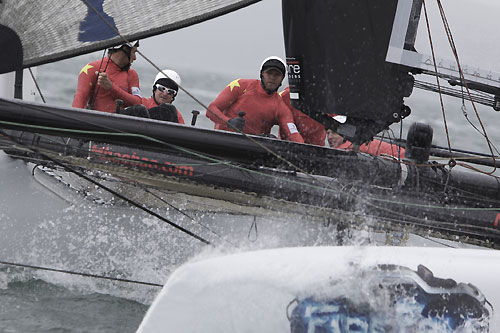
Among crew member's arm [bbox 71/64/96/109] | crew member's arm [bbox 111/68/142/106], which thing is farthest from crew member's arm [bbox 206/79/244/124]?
crew member's arm [bbox 71/64/96/109]

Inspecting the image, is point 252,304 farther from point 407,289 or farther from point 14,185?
point 14,185

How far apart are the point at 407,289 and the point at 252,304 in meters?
0.42

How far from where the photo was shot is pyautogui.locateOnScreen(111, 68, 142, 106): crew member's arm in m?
4.03

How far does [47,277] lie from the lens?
318cm

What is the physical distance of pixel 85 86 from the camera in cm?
395

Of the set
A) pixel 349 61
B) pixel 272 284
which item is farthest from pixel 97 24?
pixel 272 284

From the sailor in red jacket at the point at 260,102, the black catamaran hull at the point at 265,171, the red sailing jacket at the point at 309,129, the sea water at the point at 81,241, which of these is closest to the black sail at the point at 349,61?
the black catamaran hull at the point at 265,171

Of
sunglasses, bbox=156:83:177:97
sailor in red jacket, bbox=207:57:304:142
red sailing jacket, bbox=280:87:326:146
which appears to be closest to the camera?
sunglasses, bbox=156:83:177:97

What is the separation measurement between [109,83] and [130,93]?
1.25 feet

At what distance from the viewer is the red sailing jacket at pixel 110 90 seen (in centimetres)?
394

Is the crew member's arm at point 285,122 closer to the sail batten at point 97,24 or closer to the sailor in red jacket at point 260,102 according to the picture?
the sailor in red jacket at point 260,102

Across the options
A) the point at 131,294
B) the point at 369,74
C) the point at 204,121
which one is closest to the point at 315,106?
the point at 369,74

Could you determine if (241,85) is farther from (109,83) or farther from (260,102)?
(109,83)

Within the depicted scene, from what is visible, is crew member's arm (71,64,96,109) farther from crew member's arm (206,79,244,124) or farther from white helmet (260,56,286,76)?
white helmet (260,56,286,76)
